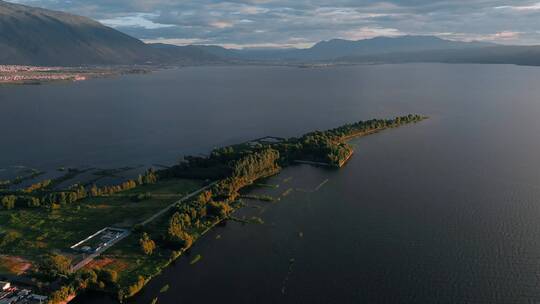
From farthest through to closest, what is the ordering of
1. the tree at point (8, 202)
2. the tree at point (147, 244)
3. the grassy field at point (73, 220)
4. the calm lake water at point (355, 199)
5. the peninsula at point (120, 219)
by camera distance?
the tree at point (8, 202) → the grassy field at point (73, 220) → the tree at point (147, 244) → the calm lake water at point (355, 199) → the peninsula at point (120, 219)

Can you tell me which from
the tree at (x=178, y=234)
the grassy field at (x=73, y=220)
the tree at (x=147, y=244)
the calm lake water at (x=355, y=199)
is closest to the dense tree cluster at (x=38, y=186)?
the grassy field at (x=73, y=220)

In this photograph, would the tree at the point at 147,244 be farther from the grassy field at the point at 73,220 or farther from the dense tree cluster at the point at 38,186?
the dense tree cluster at the point at 38,186

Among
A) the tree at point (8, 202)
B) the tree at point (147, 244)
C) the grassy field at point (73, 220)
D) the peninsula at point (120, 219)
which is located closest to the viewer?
the peninsula at point (120, 219)

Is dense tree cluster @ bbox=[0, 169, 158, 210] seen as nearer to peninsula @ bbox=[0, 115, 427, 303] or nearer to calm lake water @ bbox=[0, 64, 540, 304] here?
peninsula @ bbox=[0, 115, 427, 303]

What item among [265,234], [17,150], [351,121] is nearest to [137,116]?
[17,150]

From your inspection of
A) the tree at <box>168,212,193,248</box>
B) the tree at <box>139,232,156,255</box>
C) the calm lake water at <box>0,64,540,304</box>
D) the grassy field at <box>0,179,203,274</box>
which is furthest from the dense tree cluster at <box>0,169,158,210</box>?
the tree at <box>139,232,156,255</box>

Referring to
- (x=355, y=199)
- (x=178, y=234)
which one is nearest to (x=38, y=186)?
(x=178, y=234)
